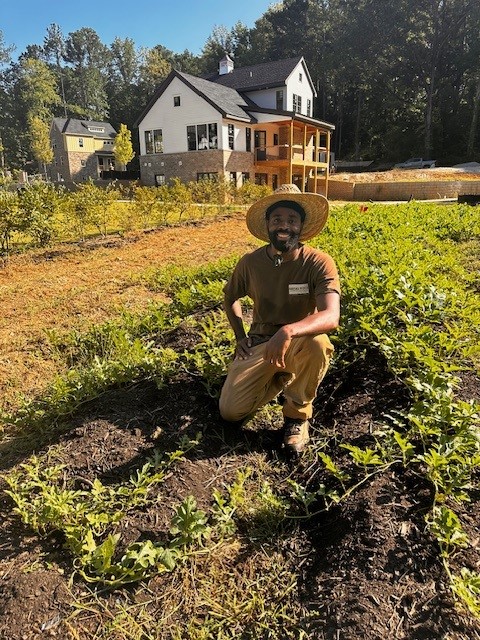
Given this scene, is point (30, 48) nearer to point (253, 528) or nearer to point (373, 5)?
point (373, 5)

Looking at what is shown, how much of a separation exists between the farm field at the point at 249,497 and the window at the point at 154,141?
1235 inches

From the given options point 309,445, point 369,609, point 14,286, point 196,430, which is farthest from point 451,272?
point 14,286

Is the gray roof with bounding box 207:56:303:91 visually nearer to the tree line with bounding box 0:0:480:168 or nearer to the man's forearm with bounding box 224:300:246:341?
the tree line with bounding box 0:0:480:168

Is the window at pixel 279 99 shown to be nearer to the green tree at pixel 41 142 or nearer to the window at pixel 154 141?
the window at pixel 154 141

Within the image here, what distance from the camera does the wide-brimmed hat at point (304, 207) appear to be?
115 inches

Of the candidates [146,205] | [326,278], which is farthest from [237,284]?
[146,205]

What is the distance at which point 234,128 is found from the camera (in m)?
29.7

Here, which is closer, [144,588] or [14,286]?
[144,588]

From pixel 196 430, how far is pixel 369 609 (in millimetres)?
1471

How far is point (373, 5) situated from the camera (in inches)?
1785

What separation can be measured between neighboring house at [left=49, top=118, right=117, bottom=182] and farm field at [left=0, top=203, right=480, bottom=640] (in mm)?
52744

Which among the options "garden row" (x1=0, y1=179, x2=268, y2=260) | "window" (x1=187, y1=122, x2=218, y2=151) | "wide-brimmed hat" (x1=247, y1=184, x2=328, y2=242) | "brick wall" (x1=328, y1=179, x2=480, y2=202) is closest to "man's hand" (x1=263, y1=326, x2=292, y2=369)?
"wide-brimmed hat" (x1=247, y1=184, x2=328, y2=242)

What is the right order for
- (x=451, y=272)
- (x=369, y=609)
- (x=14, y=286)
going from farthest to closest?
1. (x=14, y=286)
2. (x=451, y=272)
3. (x=369, y=609)

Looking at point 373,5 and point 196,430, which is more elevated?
point 373,5
